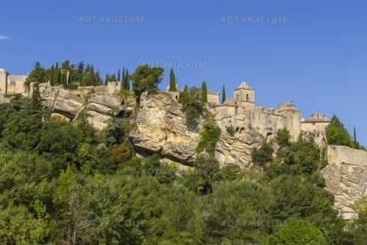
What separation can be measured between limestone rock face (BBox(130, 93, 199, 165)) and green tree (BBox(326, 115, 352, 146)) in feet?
40.8

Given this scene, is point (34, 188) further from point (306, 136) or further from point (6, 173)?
point (306, 136)

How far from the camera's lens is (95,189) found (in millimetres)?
30062

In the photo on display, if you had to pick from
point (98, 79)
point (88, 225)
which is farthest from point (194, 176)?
point (88, 225)

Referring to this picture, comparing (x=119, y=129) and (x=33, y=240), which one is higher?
(x=119, y=129)

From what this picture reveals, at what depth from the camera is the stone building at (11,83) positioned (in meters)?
58.9

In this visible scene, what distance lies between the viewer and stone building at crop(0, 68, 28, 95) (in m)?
58.9

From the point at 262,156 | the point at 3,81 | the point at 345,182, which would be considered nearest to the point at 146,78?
the point at 262,156

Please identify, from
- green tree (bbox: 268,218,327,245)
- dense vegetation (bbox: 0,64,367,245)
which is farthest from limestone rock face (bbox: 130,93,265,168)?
green tree (bbox: 268,218,327,245)

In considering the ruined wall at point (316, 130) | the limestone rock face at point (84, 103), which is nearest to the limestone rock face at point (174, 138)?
the limestone rock face at point (84, 103)

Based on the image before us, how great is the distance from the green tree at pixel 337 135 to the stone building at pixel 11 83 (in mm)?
26991

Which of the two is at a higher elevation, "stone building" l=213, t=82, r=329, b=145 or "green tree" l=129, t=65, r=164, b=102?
"green tree" l=129, t=65, r=164, b=102

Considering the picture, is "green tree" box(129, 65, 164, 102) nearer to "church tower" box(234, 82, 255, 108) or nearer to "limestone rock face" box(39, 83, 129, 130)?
"limestone rock face" box(39, 83, 129, 130)

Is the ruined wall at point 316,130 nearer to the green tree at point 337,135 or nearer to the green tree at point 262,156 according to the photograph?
the green tree at point 337,135

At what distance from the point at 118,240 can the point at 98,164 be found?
1780 cm
